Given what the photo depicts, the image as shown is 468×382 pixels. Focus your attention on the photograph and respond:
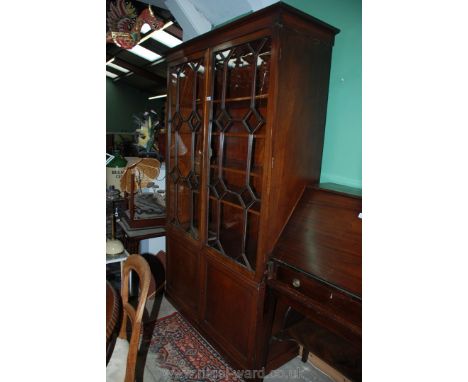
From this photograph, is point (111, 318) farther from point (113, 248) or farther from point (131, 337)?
point (113, 248)

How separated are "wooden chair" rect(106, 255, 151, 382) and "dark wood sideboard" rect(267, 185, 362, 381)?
0.65 m

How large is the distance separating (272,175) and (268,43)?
0.65 m

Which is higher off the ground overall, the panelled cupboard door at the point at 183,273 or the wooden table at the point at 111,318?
the wooden table at the point at 111,318

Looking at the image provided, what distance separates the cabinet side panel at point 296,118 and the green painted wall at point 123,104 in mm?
10438

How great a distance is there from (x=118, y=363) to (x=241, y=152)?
132 cm

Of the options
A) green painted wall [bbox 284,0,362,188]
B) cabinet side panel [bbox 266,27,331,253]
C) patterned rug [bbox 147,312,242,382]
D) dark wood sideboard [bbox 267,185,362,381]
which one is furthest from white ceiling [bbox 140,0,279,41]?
patterned rug [bbox 147,312,242,382]

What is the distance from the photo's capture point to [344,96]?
63.5 inches

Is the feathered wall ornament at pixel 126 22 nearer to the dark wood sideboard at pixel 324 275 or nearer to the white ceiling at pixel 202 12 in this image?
the white ceiling at pixel 202 12

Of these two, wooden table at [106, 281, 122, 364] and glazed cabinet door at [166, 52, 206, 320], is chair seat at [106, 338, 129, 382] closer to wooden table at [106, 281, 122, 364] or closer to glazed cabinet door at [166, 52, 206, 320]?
wooden table at [106, 281, 122, 364]

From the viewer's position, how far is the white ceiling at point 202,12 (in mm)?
2143

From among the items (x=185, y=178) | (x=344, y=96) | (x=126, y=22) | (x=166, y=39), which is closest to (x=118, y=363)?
(x=185, y=178)

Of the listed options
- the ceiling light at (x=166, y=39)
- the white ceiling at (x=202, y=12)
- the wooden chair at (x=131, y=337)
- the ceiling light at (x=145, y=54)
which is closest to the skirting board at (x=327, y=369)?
the wooden chair at (x=131, y=337)
